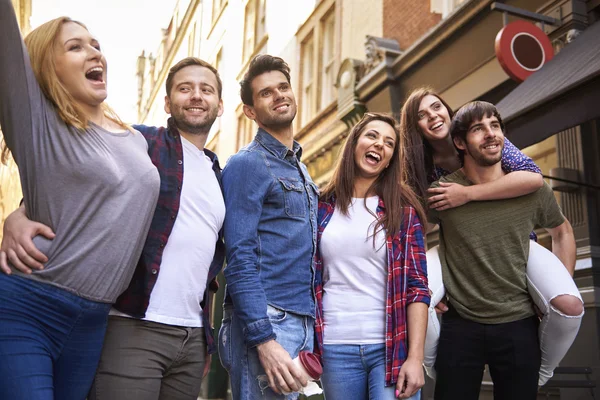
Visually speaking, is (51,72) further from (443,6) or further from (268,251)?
(443,6)

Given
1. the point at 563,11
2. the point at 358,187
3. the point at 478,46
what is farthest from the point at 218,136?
the point at 358,187

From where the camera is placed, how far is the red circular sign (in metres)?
6.73

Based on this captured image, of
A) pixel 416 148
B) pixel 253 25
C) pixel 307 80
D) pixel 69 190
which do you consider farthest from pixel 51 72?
pixel 253 25

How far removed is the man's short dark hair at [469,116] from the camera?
9.45 feet

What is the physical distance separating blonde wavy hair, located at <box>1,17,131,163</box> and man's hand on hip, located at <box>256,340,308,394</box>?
1.04 m

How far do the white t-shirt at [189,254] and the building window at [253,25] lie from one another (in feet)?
55.4

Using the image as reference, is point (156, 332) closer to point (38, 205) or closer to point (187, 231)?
point (187, 231)

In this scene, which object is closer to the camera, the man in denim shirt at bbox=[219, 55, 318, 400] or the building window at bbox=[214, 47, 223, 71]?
the man in denim shirt at bbox=[219, 55, 318, 400]

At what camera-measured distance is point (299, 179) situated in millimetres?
2639

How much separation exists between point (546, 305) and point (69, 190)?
200 centimetres

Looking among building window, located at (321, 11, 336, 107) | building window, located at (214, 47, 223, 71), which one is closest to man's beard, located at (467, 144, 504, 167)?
building window, located at (321, 11, 336, 107)

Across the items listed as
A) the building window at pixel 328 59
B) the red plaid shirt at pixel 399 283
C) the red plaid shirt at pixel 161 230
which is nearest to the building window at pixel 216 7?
the building window at pixel 328 59

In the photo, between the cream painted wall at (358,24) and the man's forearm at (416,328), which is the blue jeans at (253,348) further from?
the cream painted wall at (358,24)

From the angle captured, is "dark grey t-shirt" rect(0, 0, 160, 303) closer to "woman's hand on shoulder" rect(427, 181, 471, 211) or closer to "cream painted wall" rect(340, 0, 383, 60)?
"woman's hand on shoulder" rect(427, 181, 471, 211)
